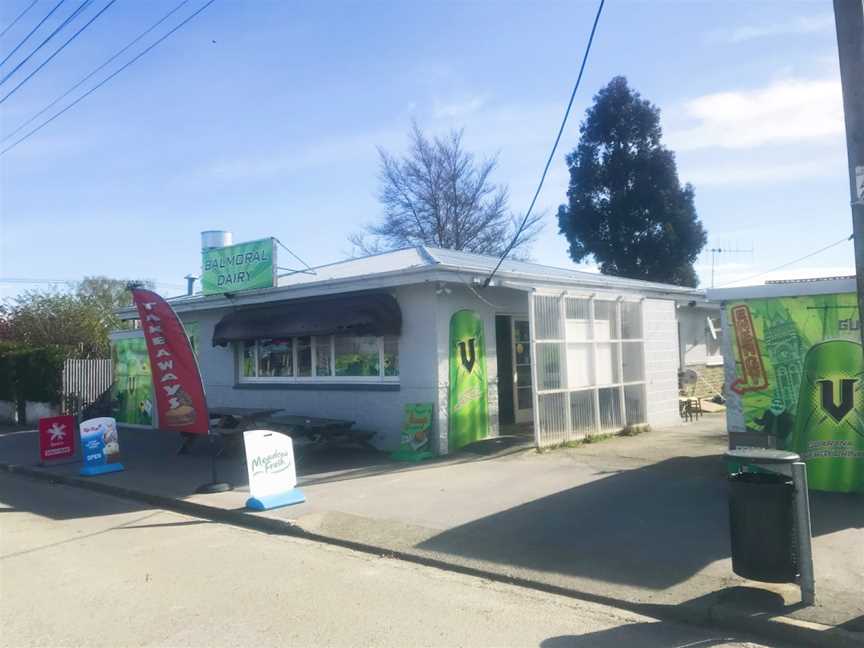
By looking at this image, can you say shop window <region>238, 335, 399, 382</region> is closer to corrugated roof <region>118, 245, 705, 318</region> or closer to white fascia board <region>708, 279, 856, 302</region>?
corrugated roof <region>118, 245, 705, 318</region>

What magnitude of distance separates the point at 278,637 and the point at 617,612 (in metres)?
2.46

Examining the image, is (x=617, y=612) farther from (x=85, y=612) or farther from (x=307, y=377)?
(x=307, y=377)

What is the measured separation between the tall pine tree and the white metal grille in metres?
18.4

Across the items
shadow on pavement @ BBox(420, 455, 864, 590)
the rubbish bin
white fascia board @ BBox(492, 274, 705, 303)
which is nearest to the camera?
the rubbish bin

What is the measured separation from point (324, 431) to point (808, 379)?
7.55 metres

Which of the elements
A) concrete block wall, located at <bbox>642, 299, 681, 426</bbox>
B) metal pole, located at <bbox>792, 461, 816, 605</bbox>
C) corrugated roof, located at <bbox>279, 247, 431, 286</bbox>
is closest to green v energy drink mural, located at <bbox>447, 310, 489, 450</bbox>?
corrugated roof, located at <bbox>279, 247, 431, 286</bbox>

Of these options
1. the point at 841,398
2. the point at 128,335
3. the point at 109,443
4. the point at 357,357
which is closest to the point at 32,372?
the point at 128,335

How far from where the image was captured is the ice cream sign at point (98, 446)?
12.3m

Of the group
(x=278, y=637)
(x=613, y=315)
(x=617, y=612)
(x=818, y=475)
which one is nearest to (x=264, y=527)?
(x=278, y=637)

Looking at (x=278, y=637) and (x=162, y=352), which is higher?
(x=162, y=352)

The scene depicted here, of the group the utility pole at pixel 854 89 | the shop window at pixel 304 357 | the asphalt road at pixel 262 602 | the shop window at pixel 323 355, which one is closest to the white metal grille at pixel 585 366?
the shop window at pixel 323 355

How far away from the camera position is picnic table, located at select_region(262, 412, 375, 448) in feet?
40.7

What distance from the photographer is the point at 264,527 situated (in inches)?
334

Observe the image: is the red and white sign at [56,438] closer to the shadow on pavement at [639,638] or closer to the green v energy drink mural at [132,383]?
the green v energy drink mural at [132,383]
